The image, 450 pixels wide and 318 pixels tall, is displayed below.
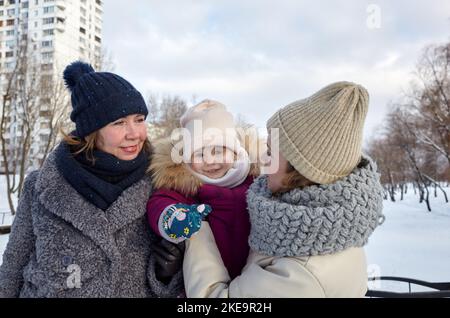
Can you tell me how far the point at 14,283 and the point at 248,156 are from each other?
3.76ft

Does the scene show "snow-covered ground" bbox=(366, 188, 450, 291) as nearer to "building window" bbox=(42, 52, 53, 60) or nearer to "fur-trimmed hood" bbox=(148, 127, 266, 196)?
"fur-trimmed hood" bbox=(148, 127, 266, 196)

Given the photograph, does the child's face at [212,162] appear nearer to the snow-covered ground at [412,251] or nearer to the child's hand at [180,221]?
the child's hand at [180,221]

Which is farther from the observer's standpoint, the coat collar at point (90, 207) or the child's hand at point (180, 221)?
the coat collar at point (90, 207)

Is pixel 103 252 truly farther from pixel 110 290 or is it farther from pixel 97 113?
pixel 97 113

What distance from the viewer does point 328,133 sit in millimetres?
1153

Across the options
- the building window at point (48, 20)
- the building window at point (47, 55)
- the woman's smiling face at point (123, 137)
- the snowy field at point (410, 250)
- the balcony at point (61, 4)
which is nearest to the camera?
the woman's smiling face at point (123, 137)

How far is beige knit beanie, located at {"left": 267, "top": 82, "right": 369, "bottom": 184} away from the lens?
116cm

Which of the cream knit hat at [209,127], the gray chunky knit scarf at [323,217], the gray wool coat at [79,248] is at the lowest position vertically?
the gray wool coat at [79,248]

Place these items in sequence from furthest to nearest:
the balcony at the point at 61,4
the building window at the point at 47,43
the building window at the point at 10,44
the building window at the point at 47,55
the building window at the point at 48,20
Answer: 1. the building window at the point at 47,55
2. the building window at the point at 47,43
3. the building window at the point at 10,44
4. the building window at the point at 48,20
5. the balcony at the point at 61,4

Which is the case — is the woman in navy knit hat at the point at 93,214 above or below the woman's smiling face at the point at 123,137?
below

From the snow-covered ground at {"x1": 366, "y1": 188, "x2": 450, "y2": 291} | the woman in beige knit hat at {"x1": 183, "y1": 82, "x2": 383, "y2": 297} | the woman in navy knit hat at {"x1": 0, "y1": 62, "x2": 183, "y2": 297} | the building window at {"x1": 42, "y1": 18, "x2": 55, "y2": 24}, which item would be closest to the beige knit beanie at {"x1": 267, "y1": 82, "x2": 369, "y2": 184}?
the woman in beige knit hat at {"x1": 183, "y1": 82, "x2": 383, "y2": 297}

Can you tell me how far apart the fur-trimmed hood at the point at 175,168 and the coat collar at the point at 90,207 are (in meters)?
0.09

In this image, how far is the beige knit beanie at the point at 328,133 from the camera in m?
1.16

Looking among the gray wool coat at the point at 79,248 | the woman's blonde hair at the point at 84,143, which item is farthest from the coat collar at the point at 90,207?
the woman's blonde hair at the point at 84,143
